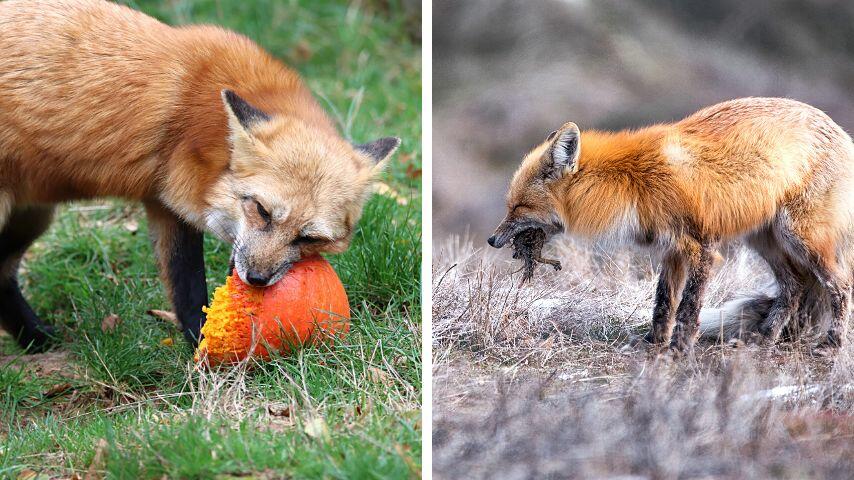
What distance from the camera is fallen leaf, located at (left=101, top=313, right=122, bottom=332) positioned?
16.6ft

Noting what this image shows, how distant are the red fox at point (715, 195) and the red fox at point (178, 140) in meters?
0.98

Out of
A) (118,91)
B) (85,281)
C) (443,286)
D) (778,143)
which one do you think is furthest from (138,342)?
(778,143)

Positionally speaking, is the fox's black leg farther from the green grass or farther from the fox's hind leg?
the fox's hind leg

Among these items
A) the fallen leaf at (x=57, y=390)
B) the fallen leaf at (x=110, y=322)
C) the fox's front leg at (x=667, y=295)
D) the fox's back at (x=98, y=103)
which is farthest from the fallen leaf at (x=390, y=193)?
the fox's front leg at (x=667, y=295)

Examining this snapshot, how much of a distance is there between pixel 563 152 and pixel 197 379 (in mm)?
2081

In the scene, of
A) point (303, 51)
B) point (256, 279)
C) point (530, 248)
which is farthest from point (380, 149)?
point (303, 51)

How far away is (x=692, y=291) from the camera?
147 inches

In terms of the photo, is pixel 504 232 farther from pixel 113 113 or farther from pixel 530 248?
pixel 113 113

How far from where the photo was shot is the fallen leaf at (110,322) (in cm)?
507

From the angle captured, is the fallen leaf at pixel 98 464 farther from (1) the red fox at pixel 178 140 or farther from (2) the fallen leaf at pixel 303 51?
(2) the fallen leaf at pixel 303 51

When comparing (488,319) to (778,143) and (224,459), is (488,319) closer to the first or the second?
(224,459)

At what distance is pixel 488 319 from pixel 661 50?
125cm

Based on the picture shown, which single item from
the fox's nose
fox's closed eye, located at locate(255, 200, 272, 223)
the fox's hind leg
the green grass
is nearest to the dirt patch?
the green grass

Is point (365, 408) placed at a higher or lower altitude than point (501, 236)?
lower
